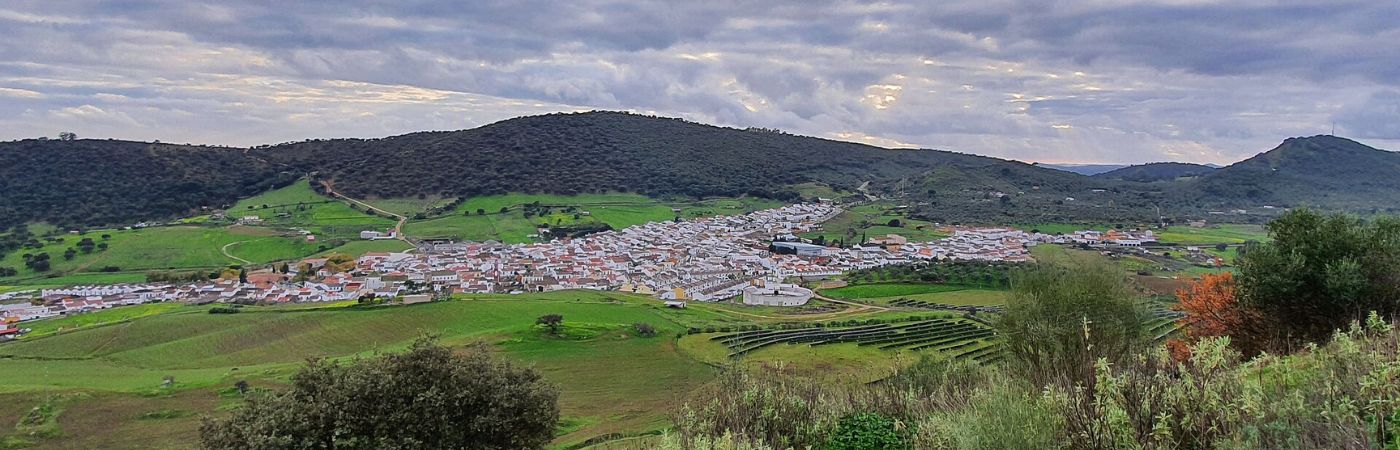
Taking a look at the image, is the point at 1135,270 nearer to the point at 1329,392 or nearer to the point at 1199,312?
the point at 1199,312

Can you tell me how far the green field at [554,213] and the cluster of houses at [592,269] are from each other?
14.5ft

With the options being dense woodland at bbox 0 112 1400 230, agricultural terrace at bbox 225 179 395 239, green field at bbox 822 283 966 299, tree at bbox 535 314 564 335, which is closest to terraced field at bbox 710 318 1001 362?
tree at bbox 535 314 564 335

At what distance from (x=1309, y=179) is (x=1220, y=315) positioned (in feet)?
408

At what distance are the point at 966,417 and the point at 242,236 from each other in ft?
256

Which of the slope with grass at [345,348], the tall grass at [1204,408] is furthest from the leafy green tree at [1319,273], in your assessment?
the slope with grass at [345,348]

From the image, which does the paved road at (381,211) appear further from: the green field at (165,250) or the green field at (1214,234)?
the green field at (1214,234)

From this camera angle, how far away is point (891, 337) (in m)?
33.7

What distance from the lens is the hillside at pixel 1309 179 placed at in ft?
326

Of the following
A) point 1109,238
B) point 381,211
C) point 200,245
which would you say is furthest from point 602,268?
point 1109,238

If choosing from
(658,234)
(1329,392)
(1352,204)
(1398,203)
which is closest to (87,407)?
(1329,392)

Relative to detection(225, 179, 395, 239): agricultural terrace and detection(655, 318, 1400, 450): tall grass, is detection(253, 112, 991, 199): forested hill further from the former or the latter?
detection(655, 318, 1400, 450): tall grass

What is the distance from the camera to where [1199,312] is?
17.8 metres

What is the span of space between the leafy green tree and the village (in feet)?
114

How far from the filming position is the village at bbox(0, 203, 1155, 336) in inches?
1863
